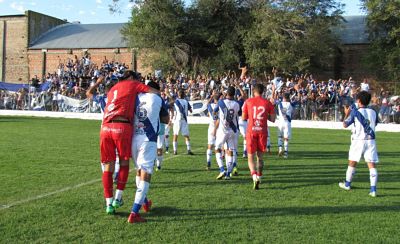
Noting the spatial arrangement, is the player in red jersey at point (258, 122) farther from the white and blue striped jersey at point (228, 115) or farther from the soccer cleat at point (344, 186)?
the soccer cleat at point (344, 186)

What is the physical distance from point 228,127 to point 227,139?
30 cm

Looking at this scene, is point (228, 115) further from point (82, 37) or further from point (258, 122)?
point (82, 37)

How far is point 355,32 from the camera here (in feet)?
146

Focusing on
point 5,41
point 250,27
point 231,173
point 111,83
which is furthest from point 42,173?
point 5,41

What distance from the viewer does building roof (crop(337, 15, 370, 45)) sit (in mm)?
42438

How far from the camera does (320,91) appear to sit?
2803 centimetres

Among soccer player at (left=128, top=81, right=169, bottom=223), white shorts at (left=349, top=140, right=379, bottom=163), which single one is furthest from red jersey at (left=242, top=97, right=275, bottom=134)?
soccer player at (left=128, top=81, right=169, bottom=223)

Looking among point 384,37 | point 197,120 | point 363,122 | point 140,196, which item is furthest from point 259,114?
point 384,37

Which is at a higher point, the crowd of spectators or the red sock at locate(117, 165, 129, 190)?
the crowd of spectators

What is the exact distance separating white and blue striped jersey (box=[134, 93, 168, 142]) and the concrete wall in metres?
52.2

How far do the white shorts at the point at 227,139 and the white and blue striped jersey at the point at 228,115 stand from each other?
85 millimetres

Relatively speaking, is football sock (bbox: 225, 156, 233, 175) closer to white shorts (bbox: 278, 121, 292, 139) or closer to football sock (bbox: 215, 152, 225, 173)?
football sock (bbox: 215, 152, 225, 173)

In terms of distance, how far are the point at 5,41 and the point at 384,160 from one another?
52.1 m

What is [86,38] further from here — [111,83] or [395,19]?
[111,83]
